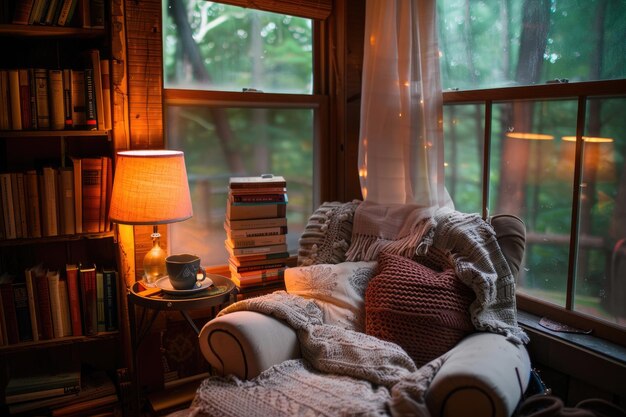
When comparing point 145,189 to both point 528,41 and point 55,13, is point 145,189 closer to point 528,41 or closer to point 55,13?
point 55,13

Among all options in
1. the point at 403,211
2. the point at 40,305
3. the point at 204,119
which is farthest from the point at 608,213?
the point at 40,305

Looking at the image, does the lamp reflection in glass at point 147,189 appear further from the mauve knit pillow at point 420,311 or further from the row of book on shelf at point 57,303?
the mauve knit pillow at point 420,311

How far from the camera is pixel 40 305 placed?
7.00 feet

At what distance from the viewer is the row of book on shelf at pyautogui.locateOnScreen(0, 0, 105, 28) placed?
1986mm

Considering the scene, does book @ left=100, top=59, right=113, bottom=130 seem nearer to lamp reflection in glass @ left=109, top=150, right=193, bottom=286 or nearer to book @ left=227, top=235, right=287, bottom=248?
lamp reflection in glass @ left=109, top=150, right=193, bottom=286

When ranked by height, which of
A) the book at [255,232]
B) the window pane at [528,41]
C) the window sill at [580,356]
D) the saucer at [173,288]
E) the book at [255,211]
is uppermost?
the window pane at [528,41]

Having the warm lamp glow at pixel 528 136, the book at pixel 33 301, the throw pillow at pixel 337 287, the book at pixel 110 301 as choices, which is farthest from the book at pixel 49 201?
the warm lamp glow at pixel 528 136

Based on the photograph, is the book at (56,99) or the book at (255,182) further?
the book at (255,182)

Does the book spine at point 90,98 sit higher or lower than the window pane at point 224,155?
higher

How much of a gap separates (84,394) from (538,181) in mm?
1903

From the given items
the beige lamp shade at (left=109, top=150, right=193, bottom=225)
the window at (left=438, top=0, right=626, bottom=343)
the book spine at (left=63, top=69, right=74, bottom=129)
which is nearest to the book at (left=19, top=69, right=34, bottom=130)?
the book spine at (left=63, top=69, right=74, bottom=129)

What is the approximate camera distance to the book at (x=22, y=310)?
2098 mm

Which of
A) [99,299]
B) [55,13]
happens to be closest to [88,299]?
[99,299]

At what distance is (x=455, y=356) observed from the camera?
1588mm
